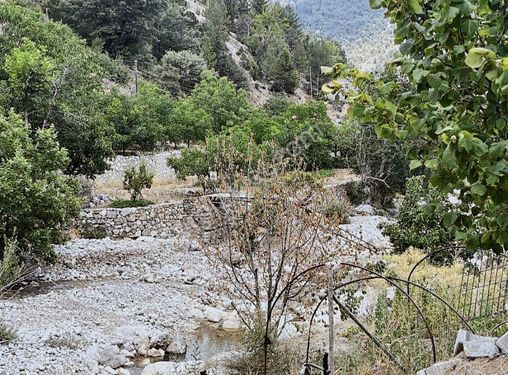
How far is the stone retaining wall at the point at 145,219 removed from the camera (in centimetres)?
1681

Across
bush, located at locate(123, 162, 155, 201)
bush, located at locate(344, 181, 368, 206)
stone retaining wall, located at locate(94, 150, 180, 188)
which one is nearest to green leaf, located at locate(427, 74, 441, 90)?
bush, located at locate(123, 162, 155, 201)

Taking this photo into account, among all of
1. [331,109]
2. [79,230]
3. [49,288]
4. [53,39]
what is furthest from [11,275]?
[331,109]

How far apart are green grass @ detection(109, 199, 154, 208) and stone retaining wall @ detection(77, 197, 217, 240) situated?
48cm

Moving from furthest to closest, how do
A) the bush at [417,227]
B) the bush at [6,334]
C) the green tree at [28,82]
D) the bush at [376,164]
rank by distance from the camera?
the bush at [376,164], the green tree at [28,82], the bush at [417,227], the bush at [6,334]

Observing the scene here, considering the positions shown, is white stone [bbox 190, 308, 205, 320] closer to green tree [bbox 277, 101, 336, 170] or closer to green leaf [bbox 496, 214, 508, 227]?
green leaf [bbox 496, 214, 508, 227]

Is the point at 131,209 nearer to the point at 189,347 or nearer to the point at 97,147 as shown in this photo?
the point at 97,147

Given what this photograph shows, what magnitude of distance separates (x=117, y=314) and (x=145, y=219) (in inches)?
277

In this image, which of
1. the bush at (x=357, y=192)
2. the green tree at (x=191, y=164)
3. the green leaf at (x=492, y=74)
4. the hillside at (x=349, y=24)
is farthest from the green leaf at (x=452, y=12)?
the hillside at (x=349, y=24)

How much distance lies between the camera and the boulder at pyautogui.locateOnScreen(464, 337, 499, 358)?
370cm

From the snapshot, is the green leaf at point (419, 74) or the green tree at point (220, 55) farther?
the green tree at point (220, 55)

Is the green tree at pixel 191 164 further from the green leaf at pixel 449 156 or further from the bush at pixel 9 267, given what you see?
the green leaf at pixel 449 156

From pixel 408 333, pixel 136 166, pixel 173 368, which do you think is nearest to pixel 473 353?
pixel 408 333

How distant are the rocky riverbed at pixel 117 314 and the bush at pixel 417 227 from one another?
4.24 m

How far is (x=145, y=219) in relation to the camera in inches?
685
